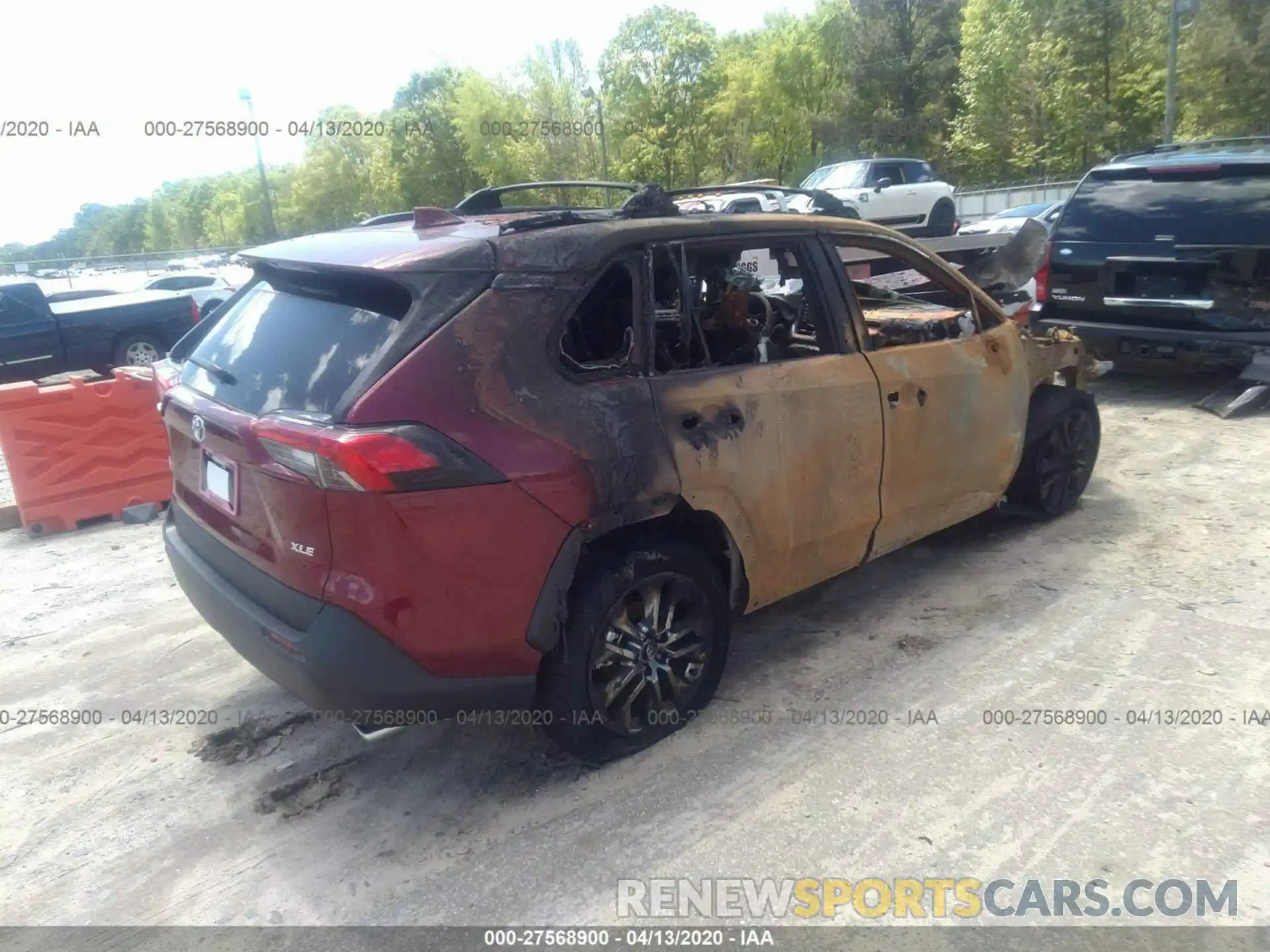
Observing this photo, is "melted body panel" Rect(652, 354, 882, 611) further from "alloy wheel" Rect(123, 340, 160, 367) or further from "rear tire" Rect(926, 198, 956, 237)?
"rear tire" Rect(926, 198, 956, 237)

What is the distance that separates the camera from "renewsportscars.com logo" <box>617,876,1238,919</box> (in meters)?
2.57

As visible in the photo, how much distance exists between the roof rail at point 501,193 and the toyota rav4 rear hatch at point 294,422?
4.04ft

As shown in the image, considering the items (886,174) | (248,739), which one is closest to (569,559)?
(248,739)

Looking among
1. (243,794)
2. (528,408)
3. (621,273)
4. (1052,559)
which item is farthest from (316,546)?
(1052,559)

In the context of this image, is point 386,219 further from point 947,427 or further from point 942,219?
point 942,219

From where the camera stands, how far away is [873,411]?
3.85m

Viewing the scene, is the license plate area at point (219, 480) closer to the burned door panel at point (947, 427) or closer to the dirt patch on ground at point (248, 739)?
the dirt patch on ground at point (248, 739)

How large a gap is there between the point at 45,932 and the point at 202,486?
1.37m

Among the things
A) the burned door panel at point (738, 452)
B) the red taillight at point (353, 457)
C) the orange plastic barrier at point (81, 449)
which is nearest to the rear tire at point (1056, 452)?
the burned door panel at point (738, 452)

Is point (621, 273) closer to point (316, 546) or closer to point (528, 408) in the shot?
point (528, 408)

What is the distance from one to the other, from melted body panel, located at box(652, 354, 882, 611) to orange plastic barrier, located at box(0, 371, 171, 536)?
160 inches

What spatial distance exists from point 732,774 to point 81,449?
15.9 ft

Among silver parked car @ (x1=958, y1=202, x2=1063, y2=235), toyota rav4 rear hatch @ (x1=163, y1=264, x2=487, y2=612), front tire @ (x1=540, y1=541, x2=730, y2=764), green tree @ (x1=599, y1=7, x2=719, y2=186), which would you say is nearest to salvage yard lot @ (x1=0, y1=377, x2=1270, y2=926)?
front tire @ (x1=540, y1=541, x2=730, y2=764)

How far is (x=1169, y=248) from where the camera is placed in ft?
22.6
